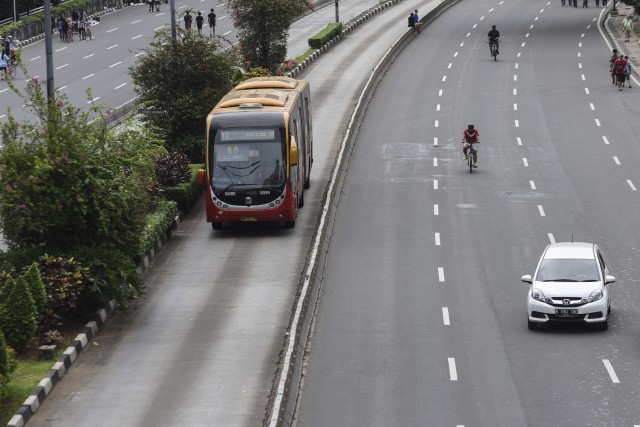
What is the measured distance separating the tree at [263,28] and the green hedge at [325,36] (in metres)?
11.2

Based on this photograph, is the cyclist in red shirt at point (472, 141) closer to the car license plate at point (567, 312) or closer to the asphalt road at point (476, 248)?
the asphalt road at point (476, 248)

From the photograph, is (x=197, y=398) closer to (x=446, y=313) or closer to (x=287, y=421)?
(x=287, y=421)

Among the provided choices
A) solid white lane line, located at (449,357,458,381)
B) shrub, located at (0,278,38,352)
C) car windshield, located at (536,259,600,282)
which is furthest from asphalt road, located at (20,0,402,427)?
car windshield, located at (536,259,600,282)

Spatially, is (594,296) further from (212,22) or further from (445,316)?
(212,22)

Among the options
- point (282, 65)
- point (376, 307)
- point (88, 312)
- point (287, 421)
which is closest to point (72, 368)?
point (88, 312)

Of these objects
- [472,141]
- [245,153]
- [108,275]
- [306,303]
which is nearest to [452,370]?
[306,303]

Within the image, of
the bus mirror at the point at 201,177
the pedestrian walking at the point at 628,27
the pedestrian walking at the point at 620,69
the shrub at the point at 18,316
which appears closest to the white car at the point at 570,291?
the shrub at the point at 18,316

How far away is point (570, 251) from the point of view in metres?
30.8

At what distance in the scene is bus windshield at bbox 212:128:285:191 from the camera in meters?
38.4

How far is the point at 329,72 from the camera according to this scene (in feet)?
228

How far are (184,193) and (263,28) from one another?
2535cm

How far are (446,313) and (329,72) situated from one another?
131 ft

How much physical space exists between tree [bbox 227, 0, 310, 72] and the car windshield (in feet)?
121

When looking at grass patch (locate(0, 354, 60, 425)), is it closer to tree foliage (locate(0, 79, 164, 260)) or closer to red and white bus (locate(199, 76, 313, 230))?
tree foliage (locate(0, 79, 164, 260))
